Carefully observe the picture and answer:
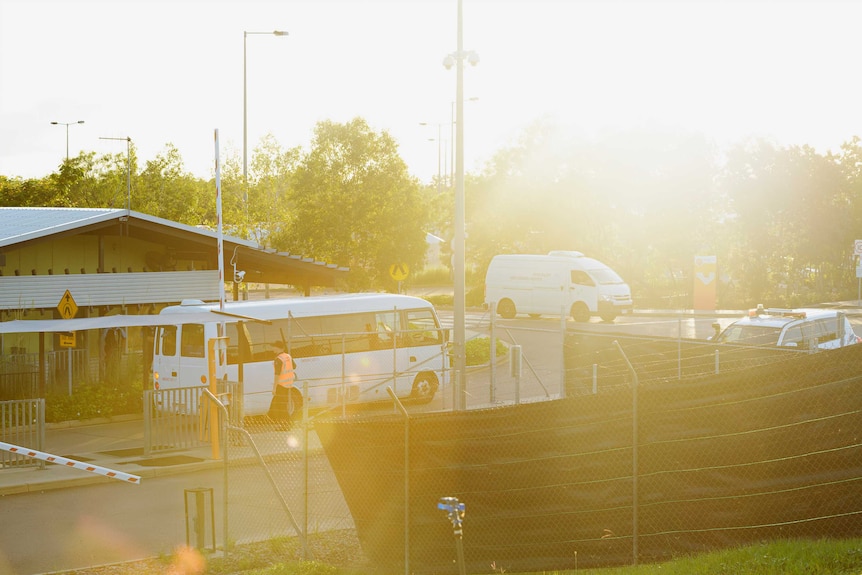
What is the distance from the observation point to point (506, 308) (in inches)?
1687

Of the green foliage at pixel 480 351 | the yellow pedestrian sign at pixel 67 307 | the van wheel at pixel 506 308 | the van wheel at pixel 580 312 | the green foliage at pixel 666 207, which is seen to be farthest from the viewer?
the green foliage at pixel 666 207

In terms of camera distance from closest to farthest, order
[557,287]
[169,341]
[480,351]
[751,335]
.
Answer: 1. [751,335]
2. [169,341]
3. [480,351]
4. [557,287]

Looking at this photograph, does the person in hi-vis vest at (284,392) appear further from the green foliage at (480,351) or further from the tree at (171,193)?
the tree at (171,193)

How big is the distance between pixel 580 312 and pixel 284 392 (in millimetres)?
22891

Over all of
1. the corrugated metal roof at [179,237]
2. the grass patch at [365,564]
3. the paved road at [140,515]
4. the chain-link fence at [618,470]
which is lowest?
the paved road at [140,515]

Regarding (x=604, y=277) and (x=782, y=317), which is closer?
(x=782, y=317)

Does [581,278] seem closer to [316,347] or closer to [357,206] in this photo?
[357,206]

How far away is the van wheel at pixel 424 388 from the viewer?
76.8 ft

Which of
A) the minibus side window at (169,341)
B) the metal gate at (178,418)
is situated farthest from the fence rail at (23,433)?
the minibus side window at (169,341)

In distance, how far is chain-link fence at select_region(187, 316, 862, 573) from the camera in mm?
9359

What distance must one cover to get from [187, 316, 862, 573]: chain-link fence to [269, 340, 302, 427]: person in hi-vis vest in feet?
27.8

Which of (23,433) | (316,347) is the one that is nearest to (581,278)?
(316,347)

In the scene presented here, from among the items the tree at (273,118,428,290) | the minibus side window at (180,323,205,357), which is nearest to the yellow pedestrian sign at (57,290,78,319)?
the minibus side window at (180,323,205,357)

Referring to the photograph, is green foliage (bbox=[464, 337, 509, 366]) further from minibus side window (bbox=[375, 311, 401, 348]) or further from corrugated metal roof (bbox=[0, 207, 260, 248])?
corrugated metal roof (bbox=[0, 207, 260, 248])
